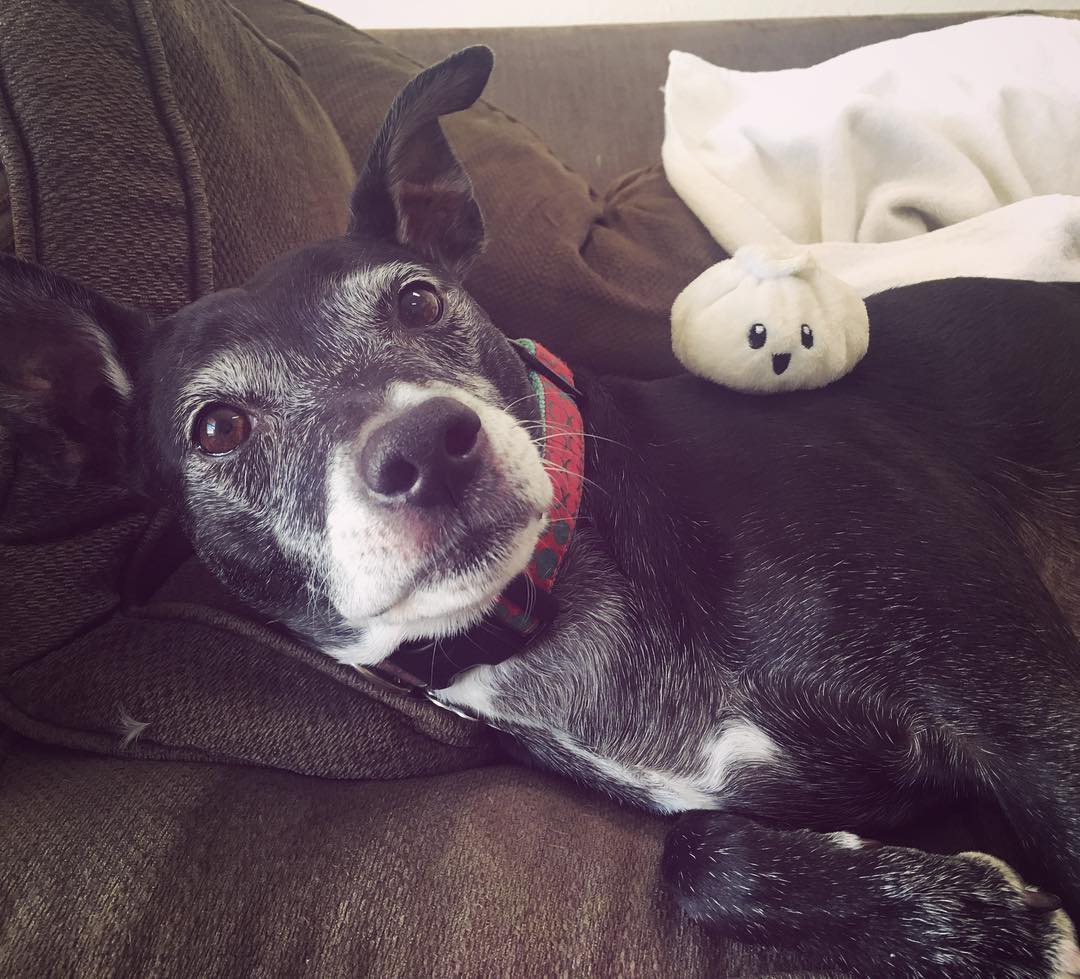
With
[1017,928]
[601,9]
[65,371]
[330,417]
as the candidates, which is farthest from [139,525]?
[601,9]

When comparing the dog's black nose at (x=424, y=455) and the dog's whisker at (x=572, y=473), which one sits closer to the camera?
the dog's black nose at (x=424, y=455)

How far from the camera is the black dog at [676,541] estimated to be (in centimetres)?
106

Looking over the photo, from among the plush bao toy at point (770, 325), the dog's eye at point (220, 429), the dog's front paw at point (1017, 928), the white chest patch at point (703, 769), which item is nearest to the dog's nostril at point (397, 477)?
the dog's eye at point (220, 429)

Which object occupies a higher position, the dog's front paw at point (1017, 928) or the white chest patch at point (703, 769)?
the dog's front paw at point (1017, 928)

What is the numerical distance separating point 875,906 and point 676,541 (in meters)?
0.65

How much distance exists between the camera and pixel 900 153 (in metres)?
2.22

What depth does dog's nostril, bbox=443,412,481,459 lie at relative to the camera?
39.3 inches

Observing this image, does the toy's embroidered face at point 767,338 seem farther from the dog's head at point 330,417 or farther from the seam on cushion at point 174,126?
the seam on cushion at point 174,126

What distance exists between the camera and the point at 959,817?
130 centimetres

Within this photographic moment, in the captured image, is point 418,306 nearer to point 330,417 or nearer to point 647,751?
point 330,417

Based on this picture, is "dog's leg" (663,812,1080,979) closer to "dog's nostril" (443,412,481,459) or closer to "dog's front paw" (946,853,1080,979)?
"dog's front paw" (946,853,1080,979)

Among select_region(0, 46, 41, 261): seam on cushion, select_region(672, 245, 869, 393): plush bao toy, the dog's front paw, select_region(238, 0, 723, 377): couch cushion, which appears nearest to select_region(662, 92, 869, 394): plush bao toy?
select_region(672, 245, 869, 393): plush bao toy

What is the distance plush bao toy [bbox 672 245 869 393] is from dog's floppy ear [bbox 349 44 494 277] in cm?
64

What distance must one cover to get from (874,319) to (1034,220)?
0.62m
